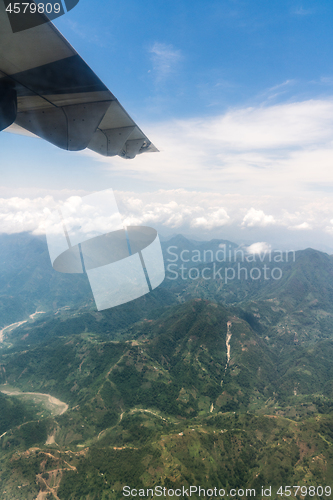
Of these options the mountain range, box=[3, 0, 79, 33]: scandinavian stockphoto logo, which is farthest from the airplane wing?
the mountain range

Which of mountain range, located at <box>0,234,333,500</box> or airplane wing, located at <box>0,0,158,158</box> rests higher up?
airplane wing, located at <box>0,0,158,158</box>

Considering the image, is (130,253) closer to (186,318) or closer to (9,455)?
(9,455)

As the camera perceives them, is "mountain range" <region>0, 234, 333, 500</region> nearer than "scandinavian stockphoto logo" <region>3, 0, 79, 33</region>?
No

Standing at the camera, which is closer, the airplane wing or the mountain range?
the airplane wing

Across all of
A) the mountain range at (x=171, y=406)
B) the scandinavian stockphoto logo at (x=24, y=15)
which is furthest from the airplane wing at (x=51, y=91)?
the mountain range at (x=171, y=406)

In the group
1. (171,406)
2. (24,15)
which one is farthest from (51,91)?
(171,406)

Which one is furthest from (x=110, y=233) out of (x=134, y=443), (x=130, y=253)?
(x=134, y=443)

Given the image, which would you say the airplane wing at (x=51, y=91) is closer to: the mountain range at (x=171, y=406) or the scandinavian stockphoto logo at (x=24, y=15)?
the scandinavian stockphoto logo at (x=24, y=15)

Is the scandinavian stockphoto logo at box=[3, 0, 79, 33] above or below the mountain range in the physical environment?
above

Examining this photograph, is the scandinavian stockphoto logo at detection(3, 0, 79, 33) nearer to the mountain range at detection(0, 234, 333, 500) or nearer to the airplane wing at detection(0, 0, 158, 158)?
the airplane wing at detection(0, 0, 158, 158)
